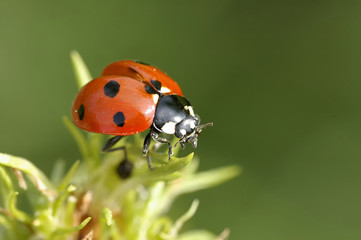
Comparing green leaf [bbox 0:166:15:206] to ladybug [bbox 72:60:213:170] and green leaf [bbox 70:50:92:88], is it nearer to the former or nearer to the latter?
ladybug [bbox 72:60:213:170]

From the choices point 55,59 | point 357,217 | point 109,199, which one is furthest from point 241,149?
point 109,199

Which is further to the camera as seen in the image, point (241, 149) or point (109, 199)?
point (241, 149)

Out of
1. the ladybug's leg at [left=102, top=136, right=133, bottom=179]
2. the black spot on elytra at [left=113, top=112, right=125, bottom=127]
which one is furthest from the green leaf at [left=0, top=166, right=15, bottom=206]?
the black spot on elytra at [left=113, top=112, right=125, bottom=127]

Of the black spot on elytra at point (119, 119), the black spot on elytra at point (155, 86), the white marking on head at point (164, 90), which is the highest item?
the black spot on elytra at point (155, 86)

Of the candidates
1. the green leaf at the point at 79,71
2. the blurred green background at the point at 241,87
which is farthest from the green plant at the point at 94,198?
the blurred green background at the point at 241,87

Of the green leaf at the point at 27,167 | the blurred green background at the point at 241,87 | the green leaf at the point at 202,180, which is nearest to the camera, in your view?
the green leaf at the point at 27,167

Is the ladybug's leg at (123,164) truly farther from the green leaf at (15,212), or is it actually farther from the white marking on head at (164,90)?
the green leaf at (15,212)

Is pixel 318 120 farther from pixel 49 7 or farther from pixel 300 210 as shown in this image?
pixel 49 7

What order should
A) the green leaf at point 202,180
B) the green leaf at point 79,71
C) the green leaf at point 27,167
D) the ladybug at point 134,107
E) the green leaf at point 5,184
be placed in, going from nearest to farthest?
1. the green leaf at point 27,167
2. the green leaf at point 5,184
3. the ladybug at point 134,107
4. the green leaf at point 79,71
5. the green leaf at point 202,180

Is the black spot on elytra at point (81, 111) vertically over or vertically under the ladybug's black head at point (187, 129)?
over
